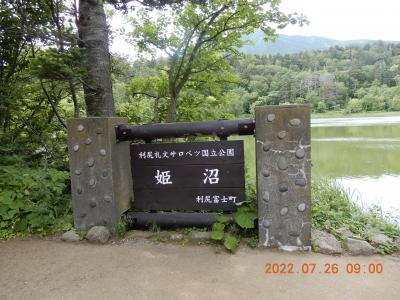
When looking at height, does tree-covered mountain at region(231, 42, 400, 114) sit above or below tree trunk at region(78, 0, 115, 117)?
above

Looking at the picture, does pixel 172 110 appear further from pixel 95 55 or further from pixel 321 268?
pixel 321 268

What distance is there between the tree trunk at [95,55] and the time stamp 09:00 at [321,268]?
2.84 m

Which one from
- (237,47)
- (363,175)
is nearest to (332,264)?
(237,47)

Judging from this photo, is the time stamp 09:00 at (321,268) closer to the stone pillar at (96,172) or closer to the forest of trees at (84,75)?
the stone pillar at (96,172)

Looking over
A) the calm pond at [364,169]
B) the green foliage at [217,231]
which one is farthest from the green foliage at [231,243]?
the calm pond at [364,169]

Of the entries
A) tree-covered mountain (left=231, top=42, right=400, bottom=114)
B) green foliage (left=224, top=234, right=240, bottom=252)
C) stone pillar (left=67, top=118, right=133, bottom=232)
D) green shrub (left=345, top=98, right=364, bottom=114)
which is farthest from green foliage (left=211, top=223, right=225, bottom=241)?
green shrub (left=345, top=98, right=364, bottom=114)

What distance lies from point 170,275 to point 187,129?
4.19 ft

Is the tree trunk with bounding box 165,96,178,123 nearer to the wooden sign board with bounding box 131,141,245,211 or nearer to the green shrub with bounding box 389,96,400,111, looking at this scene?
the wooden sign board with bounding box 131,141,245,211

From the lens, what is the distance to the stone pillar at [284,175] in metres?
2.75

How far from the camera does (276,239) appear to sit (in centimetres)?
286

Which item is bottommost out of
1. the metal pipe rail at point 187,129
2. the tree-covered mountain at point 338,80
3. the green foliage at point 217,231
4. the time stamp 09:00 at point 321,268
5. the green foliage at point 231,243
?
the time stamp 09:00 at point 321,268

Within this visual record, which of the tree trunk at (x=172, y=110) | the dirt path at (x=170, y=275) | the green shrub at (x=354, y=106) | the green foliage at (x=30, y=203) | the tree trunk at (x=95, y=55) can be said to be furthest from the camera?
the green shrub at (x=354, y=106)

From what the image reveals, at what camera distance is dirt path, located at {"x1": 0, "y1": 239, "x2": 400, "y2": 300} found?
2.18 metres

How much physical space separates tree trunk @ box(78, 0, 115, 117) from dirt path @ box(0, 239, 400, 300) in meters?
1.93
